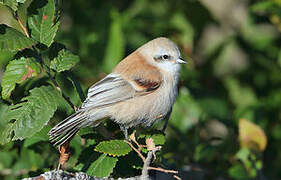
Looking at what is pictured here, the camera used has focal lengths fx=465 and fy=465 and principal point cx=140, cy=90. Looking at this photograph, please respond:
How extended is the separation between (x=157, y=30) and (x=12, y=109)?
9.97 feet

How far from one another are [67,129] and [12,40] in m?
0.69

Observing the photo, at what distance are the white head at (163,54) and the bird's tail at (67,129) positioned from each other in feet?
3.19

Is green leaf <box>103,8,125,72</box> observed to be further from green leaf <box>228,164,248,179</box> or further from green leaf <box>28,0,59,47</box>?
green leaf <box>28,0,59,47</box>

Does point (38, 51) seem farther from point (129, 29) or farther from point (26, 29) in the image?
point (129, 29)

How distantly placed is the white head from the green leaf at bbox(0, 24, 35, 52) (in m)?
1.31

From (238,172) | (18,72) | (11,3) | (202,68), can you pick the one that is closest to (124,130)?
(18,72)

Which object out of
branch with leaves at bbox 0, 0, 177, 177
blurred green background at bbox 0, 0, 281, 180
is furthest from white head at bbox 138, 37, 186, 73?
branch with leaves at bbox 0, 0, 177, 177

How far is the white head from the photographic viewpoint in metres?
3.77

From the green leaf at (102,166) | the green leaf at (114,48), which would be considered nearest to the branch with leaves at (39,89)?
the green leaf at (102,166)

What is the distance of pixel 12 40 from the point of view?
2.57 m

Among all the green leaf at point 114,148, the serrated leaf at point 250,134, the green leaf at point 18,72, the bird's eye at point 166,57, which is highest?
the green leaf at point 18,72

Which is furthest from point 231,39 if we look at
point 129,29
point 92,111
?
point 92,111

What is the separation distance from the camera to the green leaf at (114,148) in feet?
8.86

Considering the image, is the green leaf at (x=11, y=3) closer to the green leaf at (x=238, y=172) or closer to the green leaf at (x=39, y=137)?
the green leaf at (x=39, y=137)
